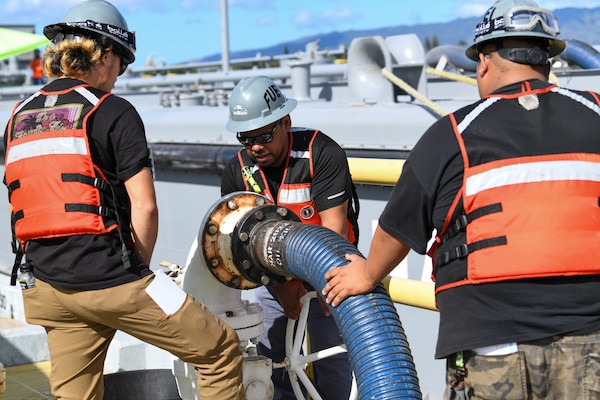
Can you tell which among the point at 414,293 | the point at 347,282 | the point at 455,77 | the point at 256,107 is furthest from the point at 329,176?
the point at 455,77

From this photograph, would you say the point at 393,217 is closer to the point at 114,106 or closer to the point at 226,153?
the point at 114,106

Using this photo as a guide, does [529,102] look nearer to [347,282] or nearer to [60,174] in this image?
[347,282]

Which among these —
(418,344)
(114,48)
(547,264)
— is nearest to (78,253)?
(114,48)

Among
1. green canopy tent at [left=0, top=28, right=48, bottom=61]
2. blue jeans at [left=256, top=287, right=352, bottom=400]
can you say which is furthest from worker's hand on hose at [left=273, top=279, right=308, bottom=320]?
green canopy tent at [left=0, top=28, right=48, bottom=61]

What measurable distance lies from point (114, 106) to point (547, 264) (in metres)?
1.46

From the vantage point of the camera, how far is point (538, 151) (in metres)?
2.07

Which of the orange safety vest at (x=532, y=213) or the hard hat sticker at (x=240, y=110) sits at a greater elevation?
the hard hat sticker at (x=240, y=110)

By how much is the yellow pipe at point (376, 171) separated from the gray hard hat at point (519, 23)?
3.57ft

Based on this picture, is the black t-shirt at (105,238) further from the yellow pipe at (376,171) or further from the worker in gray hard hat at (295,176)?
the yellow pipe at (376,171)

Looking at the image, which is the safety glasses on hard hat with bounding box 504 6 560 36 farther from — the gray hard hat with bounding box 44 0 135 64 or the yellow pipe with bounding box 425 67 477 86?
the yellow pipe with bounding box 425 67 477 86

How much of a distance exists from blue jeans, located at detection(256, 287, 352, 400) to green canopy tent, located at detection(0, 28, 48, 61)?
22.0ft

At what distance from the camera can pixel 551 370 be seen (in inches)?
81.6

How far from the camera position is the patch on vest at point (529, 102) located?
212 centimetres

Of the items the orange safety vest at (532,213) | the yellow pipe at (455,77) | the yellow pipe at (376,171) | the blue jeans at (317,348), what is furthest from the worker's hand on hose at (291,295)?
the yellow pipe at (455,77)
